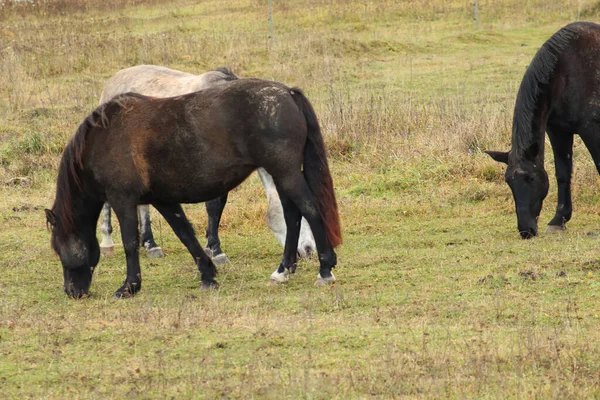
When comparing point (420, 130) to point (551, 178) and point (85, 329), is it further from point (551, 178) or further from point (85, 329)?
point (85, 329)

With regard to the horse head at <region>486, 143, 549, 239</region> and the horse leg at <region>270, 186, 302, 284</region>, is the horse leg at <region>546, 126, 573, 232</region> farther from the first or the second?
the horse leg at <region>270, 186, 302, 284</region>

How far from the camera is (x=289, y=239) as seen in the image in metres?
7.51

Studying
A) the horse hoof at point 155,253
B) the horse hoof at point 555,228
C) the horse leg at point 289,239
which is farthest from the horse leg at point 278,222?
the horse hoof at point 555,228

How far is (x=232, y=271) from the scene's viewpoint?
8.18m

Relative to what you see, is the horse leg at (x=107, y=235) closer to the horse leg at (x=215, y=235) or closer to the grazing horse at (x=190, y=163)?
the horse leg at (x=215, y=235)

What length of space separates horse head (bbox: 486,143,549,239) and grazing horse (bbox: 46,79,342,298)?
2.24 metres

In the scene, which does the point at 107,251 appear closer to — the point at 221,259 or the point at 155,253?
the point at 155,253

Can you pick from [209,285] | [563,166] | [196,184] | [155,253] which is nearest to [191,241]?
[209,285]

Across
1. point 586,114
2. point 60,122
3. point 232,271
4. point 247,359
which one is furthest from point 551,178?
point 60,122

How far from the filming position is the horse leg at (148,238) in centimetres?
915

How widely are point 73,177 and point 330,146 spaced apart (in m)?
5.38

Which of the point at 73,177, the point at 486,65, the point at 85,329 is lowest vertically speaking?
the point at 486,65

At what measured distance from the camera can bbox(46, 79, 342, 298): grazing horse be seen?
6.94 meters

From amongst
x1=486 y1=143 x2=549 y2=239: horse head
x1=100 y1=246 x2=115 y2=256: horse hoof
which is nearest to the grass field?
x1=486 y1=143 x2=549 y2=239: horse head
